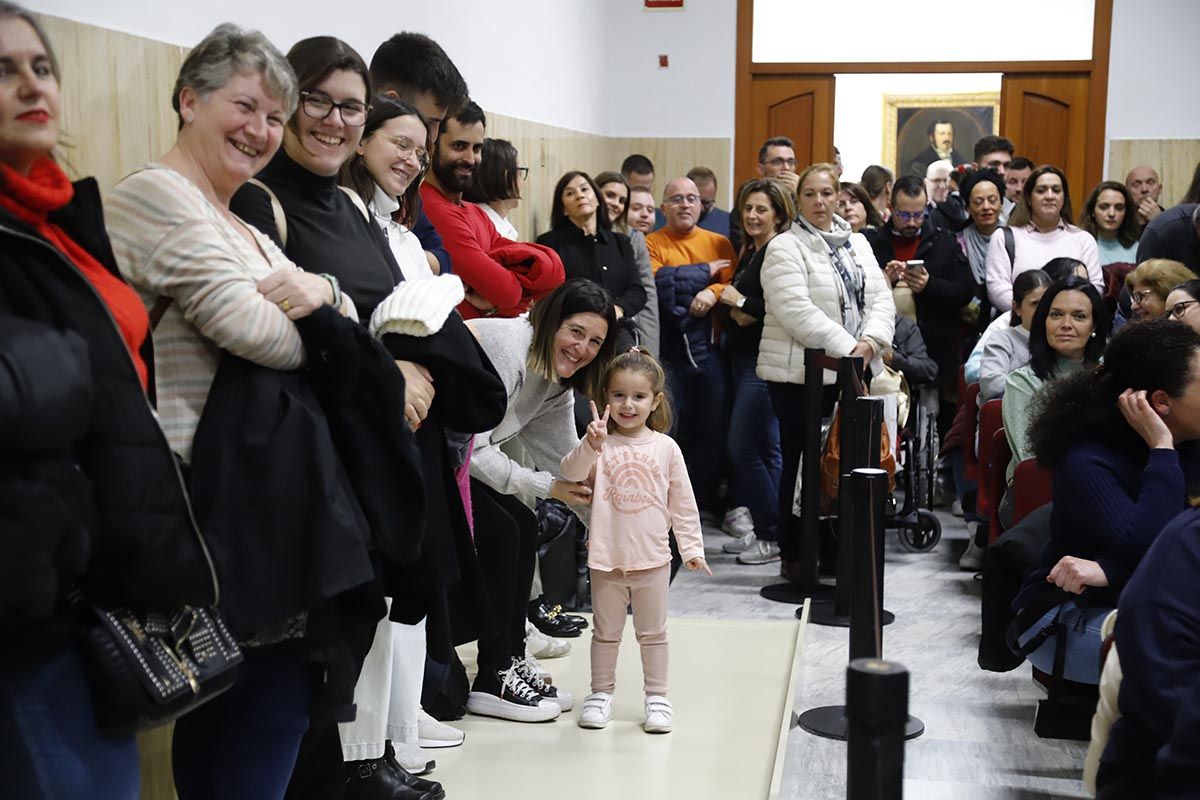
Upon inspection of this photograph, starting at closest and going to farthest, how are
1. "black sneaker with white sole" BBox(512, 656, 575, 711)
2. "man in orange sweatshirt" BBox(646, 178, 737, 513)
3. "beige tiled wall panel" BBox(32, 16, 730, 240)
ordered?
"beige tiled wall panel" BBox(32, 16, 730, 240), "black sneaker with white sole" BBox(512, 656, 575, 711), "man in orange sweatshirt" BBox(646, 178, 737, 513)

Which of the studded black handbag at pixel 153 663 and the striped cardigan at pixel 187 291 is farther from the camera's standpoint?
the striped cardigan at pixel 187 291

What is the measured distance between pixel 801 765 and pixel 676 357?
3.24 meters

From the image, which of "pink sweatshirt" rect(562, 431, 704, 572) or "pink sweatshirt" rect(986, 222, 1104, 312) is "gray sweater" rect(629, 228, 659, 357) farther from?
"pink sweatshirt" rect(562, 431, 704, 572)

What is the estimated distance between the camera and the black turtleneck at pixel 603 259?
5.73 metres

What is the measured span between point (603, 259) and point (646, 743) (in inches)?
110

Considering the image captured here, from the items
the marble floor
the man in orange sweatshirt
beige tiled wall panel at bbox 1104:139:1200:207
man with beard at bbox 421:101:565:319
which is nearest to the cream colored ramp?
the marble floor

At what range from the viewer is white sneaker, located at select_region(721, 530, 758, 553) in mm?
6102

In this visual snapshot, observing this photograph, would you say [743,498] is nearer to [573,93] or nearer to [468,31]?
[468,31]

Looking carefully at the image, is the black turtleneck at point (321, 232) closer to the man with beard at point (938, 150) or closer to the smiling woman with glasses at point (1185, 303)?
the smiling woman with glasses at point (1185, 303)

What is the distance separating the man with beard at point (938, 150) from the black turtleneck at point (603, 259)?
551 centimetres

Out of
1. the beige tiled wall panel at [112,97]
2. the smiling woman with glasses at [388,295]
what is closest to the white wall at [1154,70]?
the beige tiled wall panel at [112,97]

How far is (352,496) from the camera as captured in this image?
1.91m

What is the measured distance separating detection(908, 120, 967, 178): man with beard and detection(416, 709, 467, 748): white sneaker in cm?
827

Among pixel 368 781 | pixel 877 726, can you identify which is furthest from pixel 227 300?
pixel 368 781
